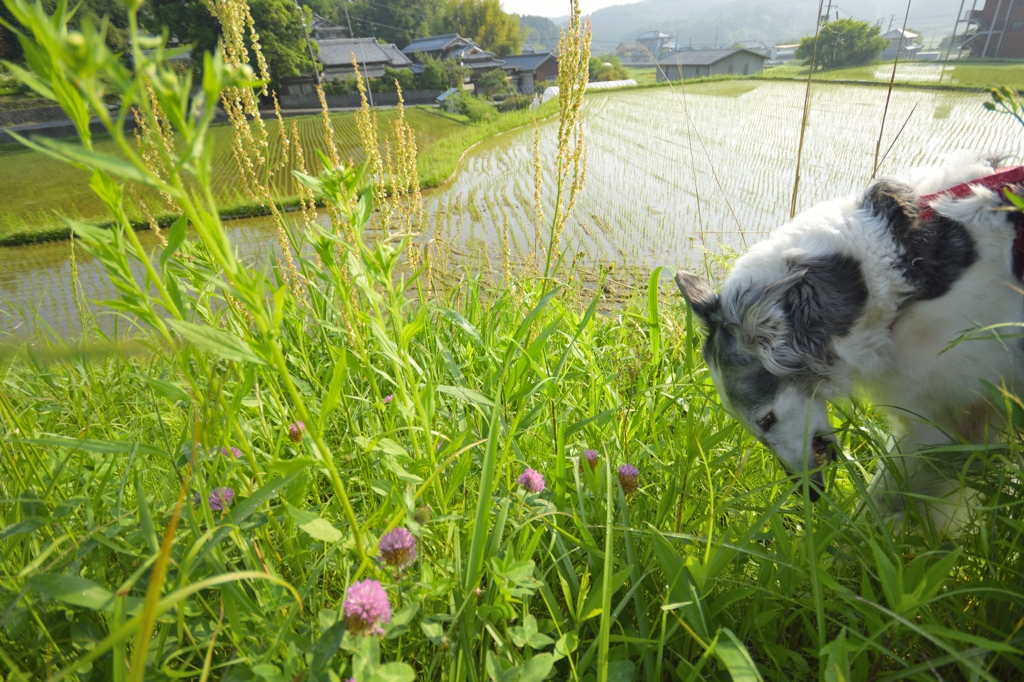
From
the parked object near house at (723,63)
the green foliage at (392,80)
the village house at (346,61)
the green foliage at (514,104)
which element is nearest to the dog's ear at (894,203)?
the green foliage at (514,104)

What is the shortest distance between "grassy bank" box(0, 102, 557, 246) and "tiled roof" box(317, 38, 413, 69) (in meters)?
15.9

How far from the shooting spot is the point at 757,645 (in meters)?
1.18

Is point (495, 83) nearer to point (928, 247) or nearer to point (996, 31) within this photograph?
point (996, 31)

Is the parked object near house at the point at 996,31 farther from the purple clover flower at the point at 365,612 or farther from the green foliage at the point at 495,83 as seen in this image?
the purple clover flower at the point at 365,612

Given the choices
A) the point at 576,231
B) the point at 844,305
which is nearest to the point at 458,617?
the point at 844,305

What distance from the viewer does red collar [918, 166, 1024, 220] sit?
153 cm

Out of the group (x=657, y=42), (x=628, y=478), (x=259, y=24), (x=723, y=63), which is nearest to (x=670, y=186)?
(x=628, y=478)

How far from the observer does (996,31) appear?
2652cm

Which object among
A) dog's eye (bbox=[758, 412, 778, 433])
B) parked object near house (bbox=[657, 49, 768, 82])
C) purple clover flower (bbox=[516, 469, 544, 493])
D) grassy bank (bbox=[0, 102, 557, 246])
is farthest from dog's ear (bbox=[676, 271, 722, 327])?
parked object near house (bbox=[657, 49, 768, 82])

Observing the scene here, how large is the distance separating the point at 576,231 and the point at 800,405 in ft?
19.5

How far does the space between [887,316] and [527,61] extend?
46.6 meters

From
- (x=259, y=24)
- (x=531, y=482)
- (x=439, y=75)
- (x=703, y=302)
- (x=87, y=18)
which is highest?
(x=259, y=24)

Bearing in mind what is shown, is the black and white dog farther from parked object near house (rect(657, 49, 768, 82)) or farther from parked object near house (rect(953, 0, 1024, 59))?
parked object near house (rect(657, 49, 768, 82))

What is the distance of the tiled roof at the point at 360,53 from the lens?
33750mm
